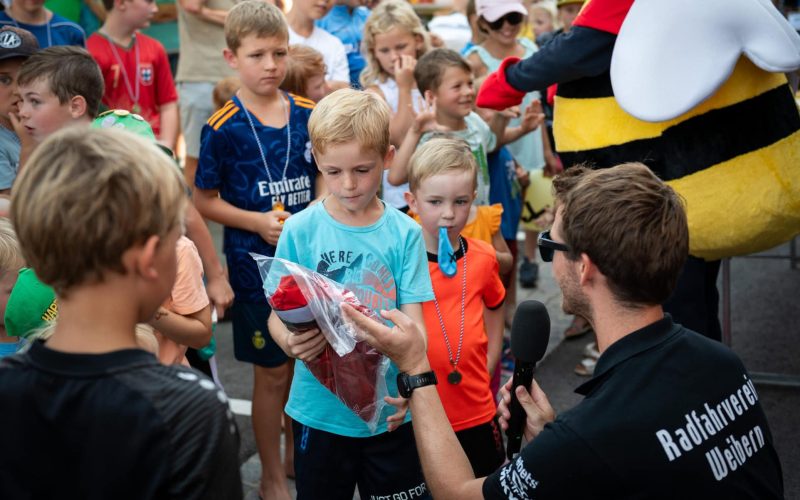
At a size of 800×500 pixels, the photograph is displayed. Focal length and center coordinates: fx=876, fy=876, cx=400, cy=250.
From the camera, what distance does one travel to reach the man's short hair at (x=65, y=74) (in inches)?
134

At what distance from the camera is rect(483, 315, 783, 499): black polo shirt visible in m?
1.86

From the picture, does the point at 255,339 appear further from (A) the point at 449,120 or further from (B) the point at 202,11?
(B) the point at 202,11

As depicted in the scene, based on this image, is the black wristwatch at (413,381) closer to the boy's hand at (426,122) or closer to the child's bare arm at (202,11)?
the boy's hand at (426,122)

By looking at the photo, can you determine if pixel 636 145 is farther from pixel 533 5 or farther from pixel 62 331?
pixel 533 5

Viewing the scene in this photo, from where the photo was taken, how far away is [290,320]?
2420 mm

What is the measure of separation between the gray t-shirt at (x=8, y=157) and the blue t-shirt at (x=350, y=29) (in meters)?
2.66

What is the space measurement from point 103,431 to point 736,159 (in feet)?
8.78

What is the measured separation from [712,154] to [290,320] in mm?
1865

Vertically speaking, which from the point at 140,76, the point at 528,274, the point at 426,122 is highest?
the point at 426,122

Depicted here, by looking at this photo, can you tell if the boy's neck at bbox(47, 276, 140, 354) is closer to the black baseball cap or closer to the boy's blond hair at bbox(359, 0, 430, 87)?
the black baseball cap

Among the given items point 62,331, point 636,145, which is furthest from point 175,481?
point 636,145

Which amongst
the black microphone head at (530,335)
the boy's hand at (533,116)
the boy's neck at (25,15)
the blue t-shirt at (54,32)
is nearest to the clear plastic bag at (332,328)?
the black microphone head at (530,335)

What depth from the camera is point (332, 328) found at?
2432mm

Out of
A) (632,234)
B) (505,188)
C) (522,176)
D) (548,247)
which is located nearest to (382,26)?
(505,188)
